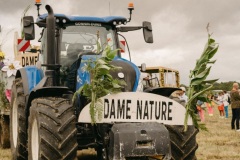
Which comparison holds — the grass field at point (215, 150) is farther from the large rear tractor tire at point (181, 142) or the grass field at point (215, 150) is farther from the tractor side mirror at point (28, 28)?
the large rear tractor tire at point (181, 142)

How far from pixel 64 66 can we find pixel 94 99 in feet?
5.09

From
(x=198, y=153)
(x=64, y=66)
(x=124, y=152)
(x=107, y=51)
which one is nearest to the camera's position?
(x=124, y=152)

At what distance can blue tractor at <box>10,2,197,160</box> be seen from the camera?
16.7ft

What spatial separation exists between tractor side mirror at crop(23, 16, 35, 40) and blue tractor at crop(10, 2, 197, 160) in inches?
0.5

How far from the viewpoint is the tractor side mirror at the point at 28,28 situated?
21.1 feet

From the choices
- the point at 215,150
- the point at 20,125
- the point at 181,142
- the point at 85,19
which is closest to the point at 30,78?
the point at 20,125

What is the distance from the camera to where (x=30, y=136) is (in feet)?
19.4

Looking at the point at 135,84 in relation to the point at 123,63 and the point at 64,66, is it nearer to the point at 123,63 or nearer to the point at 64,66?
the point at 123,63

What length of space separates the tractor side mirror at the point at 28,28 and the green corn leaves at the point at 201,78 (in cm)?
230

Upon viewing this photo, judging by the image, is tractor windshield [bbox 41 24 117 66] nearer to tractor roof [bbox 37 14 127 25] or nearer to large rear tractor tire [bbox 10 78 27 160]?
tractor roof [bbox 37 14 127 25]

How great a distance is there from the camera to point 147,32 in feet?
23.7

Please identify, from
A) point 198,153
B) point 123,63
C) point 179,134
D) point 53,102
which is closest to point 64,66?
point 123,63

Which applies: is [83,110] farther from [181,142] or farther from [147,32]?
[147,32]

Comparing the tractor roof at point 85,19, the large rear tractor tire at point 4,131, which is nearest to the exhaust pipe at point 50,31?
the tractor roof at point 85,19
